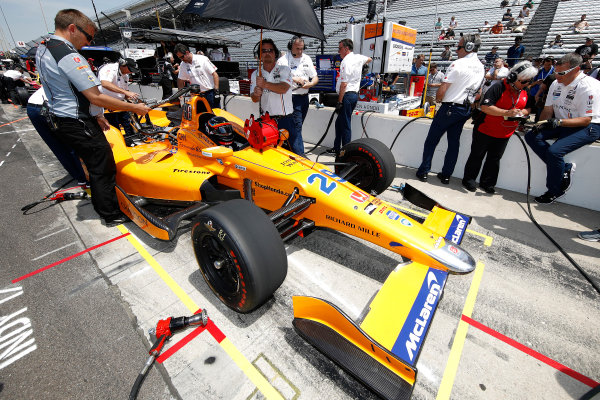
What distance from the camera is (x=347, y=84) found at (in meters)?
5.61

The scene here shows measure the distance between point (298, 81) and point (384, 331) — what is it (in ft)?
15.5

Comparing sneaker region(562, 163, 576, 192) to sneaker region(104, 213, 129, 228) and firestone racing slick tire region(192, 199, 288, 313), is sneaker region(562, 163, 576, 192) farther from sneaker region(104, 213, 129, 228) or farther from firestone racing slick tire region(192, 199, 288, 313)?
sneaker region(104, 213, 129, 228)

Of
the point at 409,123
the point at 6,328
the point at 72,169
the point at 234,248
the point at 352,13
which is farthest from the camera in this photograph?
the point at 352,13

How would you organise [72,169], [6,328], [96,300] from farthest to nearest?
[72,169], [96,300], [6,328]

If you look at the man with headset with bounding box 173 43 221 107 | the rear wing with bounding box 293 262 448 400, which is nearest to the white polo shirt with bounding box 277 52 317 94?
the man with headset with bounding box 173 43 221 107

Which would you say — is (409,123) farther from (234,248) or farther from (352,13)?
(352,13)

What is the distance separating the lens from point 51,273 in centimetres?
297

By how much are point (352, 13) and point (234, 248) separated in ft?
114

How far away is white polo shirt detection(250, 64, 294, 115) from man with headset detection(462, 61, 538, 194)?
299 cm

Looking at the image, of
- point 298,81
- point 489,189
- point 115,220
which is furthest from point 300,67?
point 115,220

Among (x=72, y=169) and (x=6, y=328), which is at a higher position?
(x=72, y=169)

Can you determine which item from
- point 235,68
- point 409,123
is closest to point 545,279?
point 409,123

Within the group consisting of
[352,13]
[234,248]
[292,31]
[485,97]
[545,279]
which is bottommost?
[545,279]

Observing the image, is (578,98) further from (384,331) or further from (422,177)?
(384,331)
